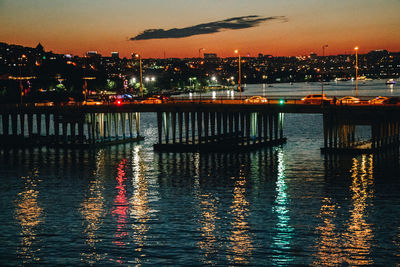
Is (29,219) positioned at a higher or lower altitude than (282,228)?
higher

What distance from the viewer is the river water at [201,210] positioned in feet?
114

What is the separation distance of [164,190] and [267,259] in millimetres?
21214

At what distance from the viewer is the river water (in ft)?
114

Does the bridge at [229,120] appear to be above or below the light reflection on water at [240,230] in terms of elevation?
above

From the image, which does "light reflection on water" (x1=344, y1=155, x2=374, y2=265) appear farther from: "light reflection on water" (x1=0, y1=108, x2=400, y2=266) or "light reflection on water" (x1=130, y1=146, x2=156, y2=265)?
"light reflection on water" (x1=130, y1=146, x2=156, y2=265)

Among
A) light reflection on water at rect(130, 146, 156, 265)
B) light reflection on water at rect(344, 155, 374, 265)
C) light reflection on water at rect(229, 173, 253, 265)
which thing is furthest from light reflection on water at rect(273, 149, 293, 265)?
light reflection on water at rect(130, 146, 156, 265)

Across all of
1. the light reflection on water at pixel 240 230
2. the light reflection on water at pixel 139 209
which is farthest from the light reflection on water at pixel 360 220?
the light reflection on water at pixel 139 209

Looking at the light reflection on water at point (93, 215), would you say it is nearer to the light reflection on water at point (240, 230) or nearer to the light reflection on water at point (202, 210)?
the light reflection on water at point (202, 210)

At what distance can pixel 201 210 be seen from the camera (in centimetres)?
4525

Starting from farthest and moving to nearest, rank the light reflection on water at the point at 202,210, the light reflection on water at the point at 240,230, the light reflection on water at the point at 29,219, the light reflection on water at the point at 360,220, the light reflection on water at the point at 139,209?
the light reflection on water at the point at 139,209
the light reflection on water at the point at 29,219
the light reflection on water at the point at 202,210
the light reflection on water at the point at 240,230
the light reflection on water at the point at 360,220

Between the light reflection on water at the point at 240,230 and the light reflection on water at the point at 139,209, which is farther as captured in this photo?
the light reflection on water at the point at 139,209

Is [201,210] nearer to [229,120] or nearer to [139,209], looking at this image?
[139,209]

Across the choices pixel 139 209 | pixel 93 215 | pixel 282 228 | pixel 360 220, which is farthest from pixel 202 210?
pixel 360 220

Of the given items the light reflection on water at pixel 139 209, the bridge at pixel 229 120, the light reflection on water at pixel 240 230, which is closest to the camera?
the light reflection on water at pixel 240 230
